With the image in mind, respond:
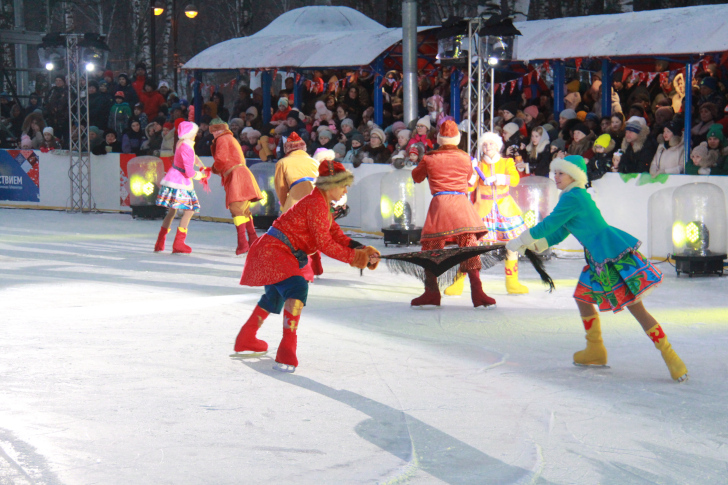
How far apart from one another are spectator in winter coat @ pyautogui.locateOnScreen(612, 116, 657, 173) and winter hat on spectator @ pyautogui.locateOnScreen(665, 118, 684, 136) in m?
0.23

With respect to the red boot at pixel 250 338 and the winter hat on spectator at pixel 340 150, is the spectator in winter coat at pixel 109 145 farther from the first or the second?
the red boot at pixel 250 338

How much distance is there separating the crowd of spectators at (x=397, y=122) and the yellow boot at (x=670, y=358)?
520 centimetres

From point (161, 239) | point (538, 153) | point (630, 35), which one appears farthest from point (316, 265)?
point (630, 35)

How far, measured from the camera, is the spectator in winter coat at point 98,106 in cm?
1848

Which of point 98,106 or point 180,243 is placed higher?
point 98,106

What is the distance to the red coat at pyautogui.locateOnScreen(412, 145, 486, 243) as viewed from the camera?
774cm

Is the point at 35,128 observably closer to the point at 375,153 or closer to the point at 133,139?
the point at 133,139

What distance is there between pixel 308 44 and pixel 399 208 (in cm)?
547

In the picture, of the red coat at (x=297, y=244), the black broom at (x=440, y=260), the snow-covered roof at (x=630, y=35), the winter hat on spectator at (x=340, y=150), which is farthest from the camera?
the winter hat on spectator at (x=340, y=150)

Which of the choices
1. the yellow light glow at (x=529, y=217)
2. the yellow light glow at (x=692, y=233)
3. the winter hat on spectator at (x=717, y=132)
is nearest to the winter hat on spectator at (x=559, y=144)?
the yellow light glow at (x=529, y=217)

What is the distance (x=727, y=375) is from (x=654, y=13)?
8513 millimetres

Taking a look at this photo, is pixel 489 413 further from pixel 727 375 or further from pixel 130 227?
pixel 130 227

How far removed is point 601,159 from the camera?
11.2 meters

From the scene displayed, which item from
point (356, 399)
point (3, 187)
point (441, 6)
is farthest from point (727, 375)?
point (441, 6)
